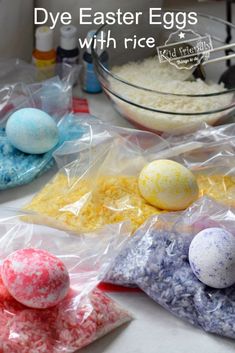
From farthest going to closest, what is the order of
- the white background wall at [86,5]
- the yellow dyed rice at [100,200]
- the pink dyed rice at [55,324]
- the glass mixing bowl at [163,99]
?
the white background wall at [86,5] → the glass mixing bowl at [163,99] → the yellow dyed rice at [100,200] → the pink dyed rice at [55,324]

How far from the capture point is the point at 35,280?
2.66 ft

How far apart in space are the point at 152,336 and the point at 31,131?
384 millimetres

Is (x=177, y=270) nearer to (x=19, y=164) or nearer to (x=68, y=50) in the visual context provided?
(x=19, y=164)

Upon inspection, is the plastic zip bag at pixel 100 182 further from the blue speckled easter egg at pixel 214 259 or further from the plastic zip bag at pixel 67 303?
the blue speckled easter egg at pixel 214 259

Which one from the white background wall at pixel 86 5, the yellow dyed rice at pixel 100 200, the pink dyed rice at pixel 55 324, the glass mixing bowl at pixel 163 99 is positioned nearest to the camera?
the pink dyed rice at pixel 55 324

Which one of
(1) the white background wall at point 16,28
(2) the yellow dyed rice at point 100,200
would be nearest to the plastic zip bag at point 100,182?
(2) the yellow dyed rice at point 100,200

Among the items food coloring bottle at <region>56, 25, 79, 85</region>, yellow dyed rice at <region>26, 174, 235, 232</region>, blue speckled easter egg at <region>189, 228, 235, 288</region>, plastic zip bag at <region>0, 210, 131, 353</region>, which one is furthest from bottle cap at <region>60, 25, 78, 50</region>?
blue speckled easter egg at <region>189, 228, 235, 288</region>

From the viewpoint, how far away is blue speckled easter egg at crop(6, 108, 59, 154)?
1074 mm

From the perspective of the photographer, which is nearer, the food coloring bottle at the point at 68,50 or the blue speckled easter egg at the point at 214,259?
the blue speckled easter egg at the point at 214,259

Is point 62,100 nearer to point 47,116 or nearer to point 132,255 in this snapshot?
point 47,116

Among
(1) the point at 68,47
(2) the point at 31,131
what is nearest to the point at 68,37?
(1) the point at 68,47

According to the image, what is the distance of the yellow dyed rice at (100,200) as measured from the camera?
100cm

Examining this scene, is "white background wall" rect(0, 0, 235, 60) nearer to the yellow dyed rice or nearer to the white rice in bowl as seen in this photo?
the white rice in bowl

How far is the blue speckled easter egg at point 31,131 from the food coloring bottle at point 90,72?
0.20 m
